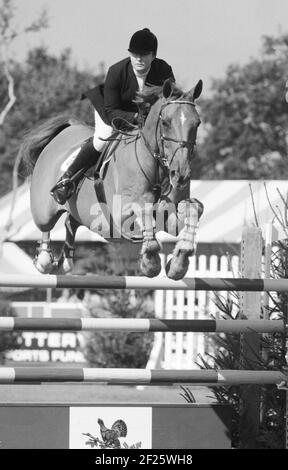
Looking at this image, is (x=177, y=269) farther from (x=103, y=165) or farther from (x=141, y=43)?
(x=141, y=43)

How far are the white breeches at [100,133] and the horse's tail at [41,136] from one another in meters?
0.88

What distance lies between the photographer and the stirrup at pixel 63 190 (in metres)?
7.00

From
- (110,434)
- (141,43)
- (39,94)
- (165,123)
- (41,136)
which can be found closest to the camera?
(110,434)

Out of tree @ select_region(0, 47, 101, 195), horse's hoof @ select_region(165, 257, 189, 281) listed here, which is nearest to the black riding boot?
horse's hoof @ select_region(165, 257, 189, 281)

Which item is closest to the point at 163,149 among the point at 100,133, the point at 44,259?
the point at 100,133

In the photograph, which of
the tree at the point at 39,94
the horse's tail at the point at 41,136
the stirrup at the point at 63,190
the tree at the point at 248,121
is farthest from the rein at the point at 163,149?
the tree at the point at 248,121

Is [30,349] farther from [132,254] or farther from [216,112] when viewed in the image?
[216,112]

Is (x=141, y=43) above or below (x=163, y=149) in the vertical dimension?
above

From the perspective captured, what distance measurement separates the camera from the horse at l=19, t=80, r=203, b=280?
5867 millimetres

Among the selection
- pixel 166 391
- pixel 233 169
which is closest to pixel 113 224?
pixel 166 391

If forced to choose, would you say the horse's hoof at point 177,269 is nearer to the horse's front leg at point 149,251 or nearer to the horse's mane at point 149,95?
the horse's front leg at point 149,251

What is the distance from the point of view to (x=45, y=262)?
721 centimetres

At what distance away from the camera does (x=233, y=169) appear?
38375mm

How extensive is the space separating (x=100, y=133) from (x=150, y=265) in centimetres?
121
